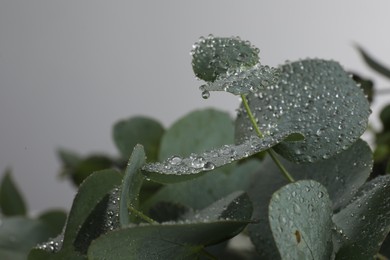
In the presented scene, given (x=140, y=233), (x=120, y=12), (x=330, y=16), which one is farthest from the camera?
(x=120, y=12)

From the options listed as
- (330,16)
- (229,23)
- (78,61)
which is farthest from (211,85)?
(78,61)

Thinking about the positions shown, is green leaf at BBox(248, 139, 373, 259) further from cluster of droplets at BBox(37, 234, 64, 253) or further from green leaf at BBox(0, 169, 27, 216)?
green leaf at BBox(0, 169, 27, 216)

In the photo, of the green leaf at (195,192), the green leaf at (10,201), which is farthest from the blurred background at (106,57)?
the green leaf at (195,192)

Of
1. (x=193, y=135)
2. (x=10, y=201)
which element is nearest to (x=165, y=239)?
(x=193, y=135)

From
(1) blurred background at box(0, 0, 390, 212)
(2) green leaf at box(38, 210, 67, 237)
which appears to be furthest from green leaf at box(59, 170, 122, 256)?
(1) blurred background at box(0, 0, 390, 212)

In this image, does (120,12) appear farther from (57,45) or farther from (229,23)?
(229,23)

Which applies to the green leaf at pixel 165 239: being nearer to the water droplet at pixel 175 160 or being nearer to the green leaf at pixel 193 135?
the water droplet at pixel 175 160
